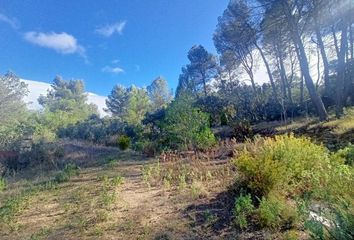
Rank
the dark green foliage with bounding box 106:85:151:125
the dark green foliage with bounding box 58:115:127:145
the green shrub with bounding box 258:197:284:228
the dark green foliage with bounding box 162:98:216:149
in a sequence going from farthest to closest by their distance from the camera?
the dark green foliage with bounding box 106:85:151:125 < the dark green foliage with bounding box 58:115:127:145 < the dark green foliage with bounding box 162:98:216:149 < the green shrub with bounding box 258:197:284:228

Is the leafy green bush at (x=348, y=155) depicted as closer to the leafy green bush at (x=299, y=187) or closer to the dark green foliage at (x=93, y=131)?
the leafy green bush at (x=299, y=187)

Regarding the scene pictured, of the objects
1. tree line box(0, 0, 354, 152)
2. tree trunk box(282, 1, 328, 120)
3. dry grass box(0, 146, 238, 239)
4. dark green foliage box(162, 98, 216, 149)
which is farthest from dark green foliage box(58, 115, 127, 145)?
dry grass box(0, 146, 238, 239)

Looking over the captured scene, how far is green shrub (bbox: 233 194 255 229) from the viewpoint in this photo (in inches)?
120

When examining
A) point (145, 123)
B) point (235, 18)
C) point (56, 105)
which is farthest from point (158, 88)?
point (235, 18)

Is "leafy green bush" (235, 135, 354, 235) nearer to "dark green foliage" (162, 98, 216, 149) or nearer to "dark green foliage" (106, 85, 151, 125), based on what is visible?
"dark green foliage" (162, 98, 216, 149)

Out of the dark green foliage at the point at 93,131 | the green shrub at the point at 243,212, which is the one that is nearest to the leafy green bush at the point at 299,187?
the green shrub at the point at 243,212

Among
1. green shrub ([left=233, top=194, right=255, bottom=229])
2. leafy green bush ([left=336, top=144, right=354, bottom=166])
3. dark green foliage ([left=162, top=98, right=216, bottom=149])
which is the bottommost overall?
green shrub ([left=233, top=194, right=255, bottom=229])

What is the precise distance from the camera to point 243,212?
3.30 meters

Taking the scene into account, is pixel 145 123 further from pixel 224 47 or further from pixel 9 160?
pixel 9 160

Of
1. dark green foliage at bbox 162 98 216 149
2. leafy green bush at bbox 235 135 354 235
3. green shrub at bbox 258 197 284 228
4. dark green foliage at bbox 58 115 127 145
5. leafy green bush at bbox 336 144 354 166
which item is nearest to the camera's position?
leafy green bush at bbox 235 135 354 235

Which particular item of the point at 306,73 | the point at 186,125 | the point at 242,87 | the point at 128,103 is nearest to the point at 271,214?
the point at 186,125

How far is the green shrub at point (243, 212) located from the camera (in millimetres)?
3038

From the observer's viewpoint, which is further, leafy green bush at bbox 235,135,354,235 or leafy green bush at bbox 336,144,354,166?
leafy green bush at bbox 336,144,354,166

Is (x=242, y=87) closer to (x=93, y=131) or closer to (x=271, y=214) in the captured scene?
(x=93, y=131)
